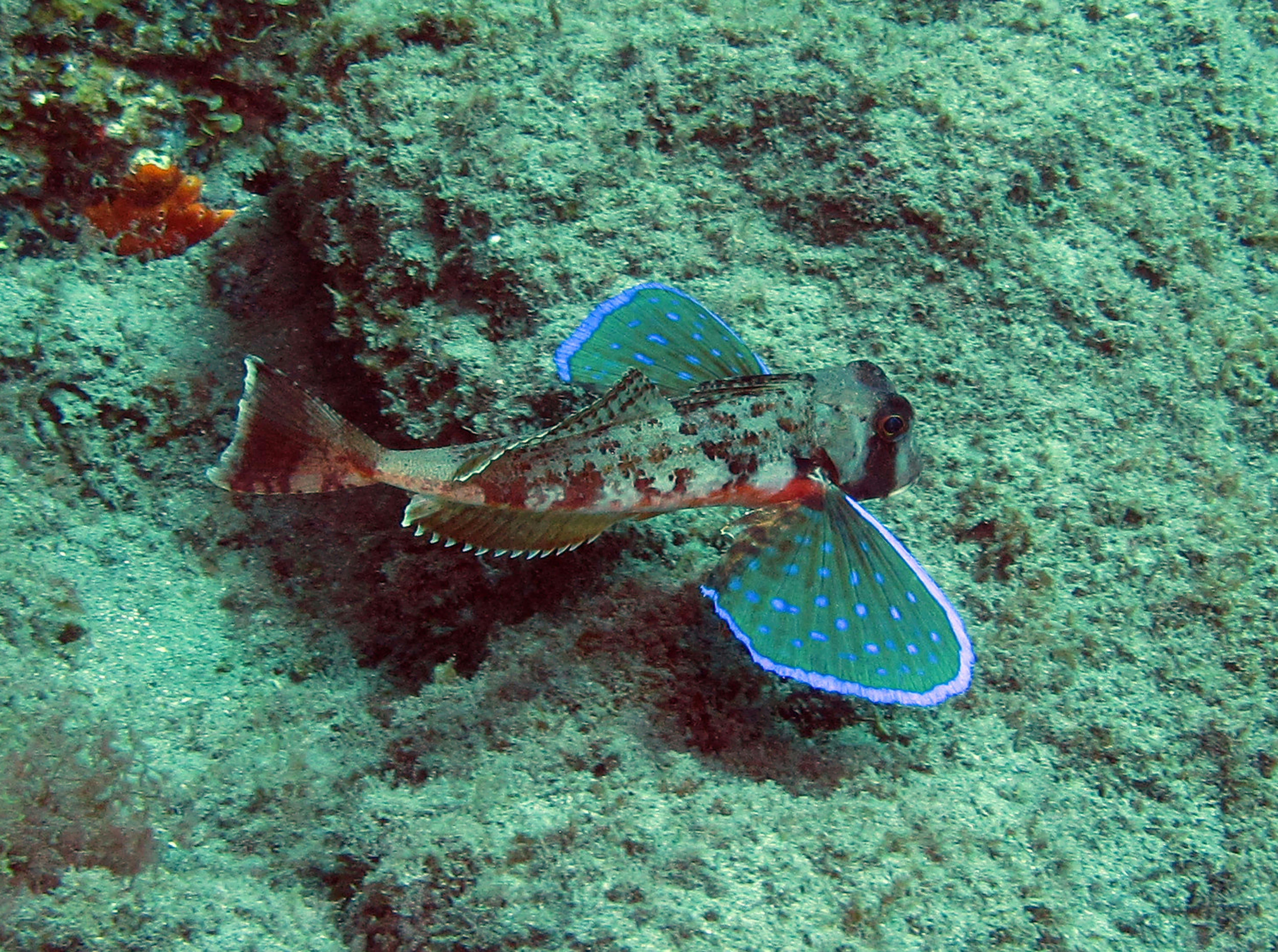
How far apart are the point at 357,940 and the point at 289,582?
6.63 feet

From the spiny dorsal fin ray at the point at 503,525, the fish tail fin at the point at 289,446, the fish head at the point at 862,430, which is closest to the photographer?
the fish tail fin at the point at 289,446

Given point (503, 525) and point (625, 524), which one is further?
point (625, 524)

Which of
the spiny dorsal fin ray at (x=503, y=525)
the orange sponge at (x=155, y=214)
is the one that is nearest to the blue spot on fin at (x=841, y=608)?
the spiny dorsal fin ray at (x=503, y=525)

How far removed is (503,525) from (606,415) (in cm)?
55

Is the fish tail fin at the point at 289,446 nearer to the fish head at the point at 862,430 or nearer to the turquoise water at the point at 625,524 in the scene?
the turquoise water at the point at 625,524

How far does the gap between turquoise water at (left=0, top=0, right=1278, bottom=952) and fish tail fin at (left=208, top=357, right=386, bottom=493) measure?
84 centimetres

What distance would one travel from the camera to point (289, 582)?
3926mm

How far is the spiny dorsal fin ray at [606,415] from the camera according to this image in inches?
101

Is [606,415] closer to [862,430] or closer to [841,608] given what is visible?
[862,430]

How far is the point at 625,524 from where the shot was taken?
3258 millimetres

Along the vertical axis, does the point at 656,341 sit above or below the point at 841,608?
above

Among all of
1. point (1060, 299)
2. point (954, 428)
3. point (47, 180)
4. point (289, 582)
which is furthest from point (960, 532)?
A: point (47, 180)

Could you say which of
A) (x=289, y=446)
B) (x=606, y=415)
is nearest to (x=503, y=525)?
(x=606, y=415)

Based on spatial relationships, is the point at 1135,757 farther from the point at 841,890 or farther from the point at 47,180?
the point at 47,180
